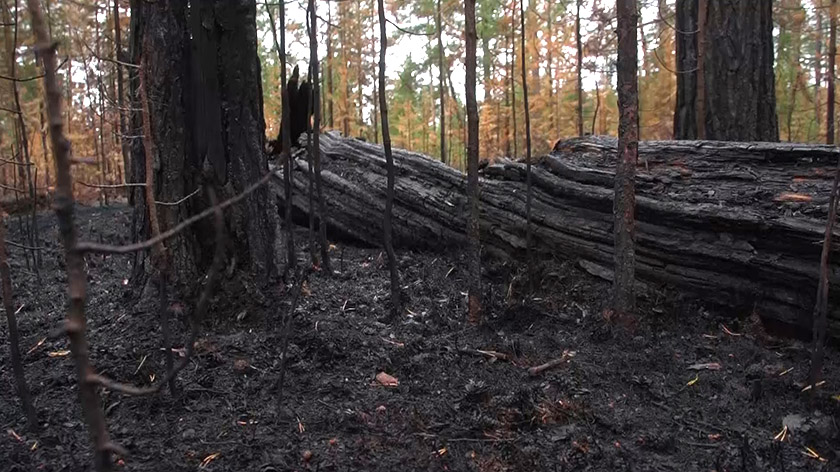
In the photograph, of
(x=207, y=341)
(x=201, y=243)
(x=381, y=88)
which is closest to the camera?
(x=207, y=341)

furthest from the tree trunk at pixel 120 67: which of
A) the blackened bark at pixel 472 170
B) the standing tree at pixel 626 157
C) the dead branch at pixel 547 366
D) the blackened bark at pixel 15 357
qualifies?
the standing tree at pixel 626 157

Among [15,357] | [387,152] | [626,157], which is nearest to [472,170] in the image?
[387,152]

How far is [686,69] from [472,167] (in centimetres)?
325

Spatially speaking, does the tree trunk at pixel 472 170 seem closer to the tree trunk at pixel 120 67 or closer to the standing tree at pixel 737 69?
the tree trunk at pixel 120 67

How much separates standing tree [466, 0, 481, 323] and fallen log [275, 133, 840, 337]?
1.00 meters

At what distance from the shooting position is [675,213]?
4.16m

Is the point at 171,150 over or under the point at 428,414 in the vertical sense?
over

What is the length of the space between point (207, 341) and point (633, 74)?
3.28m

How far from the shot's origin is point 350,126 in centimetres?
1773

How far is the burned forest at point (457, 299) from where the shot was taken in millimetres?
2799

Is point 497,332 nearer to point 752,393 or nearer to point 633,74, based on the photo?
point 752,393

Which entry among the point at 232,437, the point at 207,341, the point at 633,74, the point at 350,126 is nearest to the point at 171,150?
the point at 207,341

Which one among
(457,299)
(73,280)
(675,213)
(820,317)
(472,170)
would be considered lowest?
(457,299)

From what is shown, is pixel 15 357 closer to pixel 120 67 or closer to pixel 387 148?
pixel 387 148
